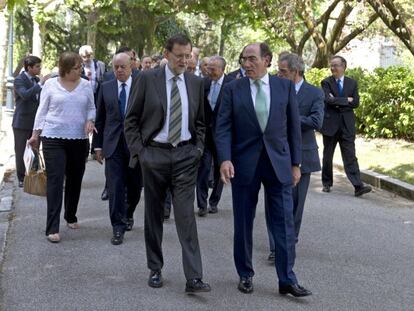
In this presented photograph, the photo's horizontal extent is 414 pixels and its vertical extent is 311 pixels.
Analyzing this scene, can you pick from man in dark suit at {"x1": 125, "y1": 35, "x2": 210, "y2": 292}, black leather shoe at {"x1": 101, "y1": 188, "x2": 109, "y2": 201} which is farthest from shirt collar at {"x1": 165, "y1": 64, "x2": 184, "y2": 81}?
black leather shoe at {"x1": 101, "y1": 188, "x2": 109, "y2": 201}

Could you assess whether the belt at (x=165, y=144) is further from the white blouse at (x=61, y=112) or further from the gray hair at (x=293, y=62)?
the white blouse at (x=61, y=112)

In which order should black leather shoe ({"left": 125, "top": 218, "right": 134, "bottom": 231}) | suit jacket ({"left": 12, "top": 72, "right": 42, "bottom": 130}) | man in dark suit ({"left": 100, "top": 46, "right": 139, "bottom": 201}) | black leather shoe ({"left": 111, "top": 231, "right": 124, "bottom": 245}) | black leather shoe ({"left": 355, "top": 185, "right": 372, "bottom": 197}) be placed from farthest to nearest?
black leather shoe ({"left": 355, "top": 185, "right": 372, "bottom": 197}) < suit jacket ({"left": 12, "top": 72, "right": 42, "bottom": 130}) < man in dark suit ({"left": 100, "top": 46, "right": 139, "bottom": 201}) < black leather shoe ({"left": 125, "top": 218, "right": 134, "bottom": 231}) < black leather shoe ({"left": 111, "top": 231, "right": 124, "bottom": 245})

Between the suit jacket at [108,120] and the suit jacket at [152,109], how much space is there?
5.06 feet

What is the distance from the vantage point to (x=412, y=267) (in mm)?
6996

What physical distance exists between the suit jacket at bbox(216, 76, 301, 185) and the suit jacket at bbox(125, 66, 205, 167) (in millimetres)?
246

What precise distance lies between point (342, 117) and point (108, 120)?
4.34m

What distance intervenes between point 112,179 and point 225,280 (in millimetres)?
1879

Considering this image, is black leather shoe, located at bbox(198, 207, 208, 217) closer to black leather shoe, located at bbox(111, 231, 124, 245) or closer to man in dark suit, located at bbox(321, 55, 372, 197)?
black leather shoe, located at bbox(111, 231, 124, 245)

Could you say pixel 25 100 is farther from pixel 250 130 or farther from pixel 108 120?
pixel 250 130

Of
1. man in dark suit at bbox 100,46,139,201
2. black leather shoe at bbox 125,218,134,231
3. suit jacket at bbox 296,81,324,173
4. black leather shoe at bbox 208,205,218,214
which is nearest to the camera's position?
suit jacket at bbox 296,81,324,173

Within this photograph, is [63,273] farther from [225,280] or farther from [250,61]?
[250,61]

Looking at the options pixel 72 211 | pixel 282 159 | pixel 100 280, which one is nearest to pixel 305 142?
pixel 282 159

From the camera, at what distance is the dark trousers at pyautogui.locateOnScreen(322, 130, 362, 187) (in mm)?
10961

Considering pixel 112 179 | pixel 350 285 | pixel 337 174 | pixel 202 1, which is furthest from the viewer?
pixel 202 1
